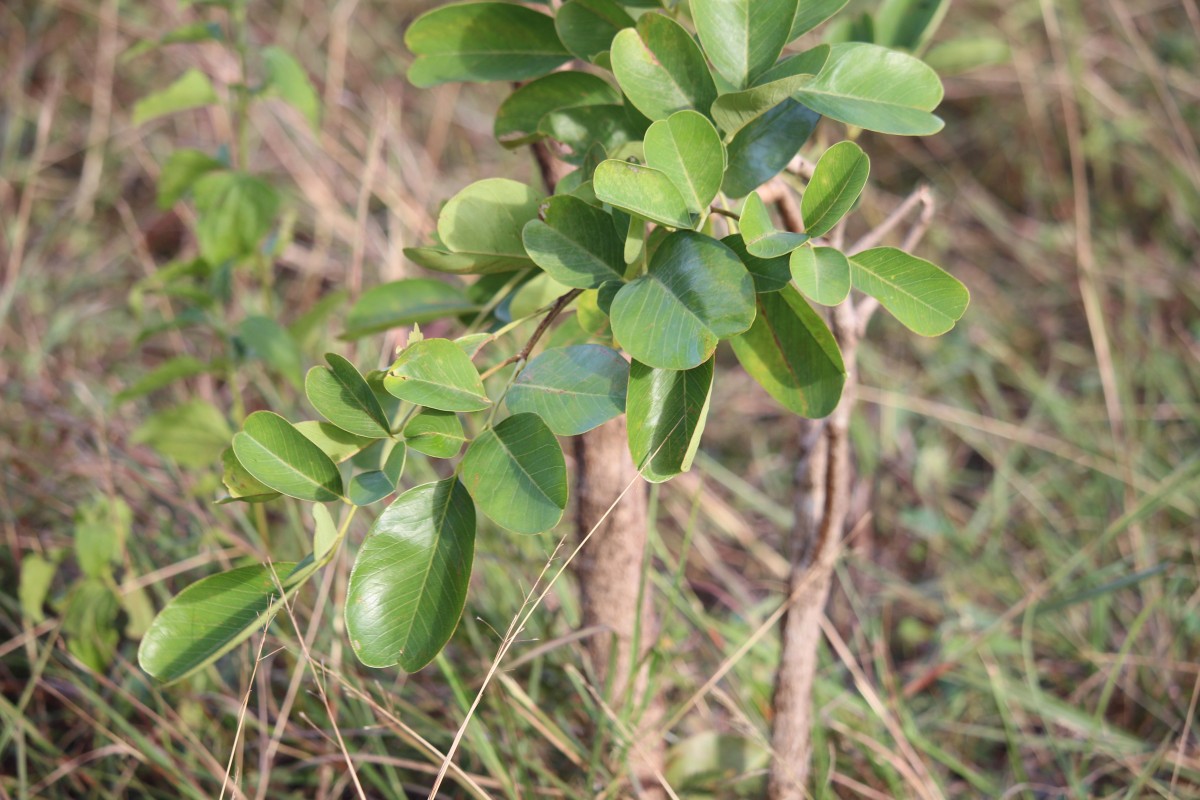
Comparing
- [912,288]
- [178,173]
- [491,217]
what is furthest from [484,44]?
[178,173]

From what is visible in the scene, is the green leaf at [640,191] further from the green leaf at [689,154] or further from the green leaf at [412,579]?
the green leaf at [412,579]

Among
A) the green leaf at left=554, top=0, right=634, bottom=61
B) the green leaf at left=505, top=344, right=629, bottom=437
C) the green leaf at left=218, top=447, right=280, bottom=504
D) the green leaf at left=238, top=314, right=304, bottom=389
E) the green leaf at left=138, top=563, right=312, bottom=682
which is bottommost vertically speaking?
the green leaf at left=238, top=314, right=304, bottom=389

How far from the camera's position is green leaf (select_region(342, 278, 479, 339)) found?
2.90ft

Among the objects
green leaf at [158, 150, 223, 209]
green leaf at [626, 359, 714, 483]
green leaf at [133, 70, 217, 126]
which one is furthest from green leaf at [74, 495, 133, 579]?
green leaf at [626, 359, 714, 483]

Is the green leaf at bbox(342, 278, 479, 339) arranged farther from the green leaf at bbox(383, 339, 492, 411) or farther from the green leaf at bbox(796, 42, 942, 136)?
the green leaf at bbox(796, 42, 942, 136)

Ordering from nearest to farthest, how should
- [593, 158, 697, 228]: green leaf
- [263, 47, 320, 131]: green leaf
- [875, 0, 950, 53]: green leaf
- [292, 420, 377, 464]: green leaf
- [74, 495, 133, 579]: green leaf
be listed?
[593, 158, 697, 228]: green leaf
[292, 420, 377, 464]: green leaf
[875, 0, 950, 53]: green leaf
[74, 495, 133, 579]: green leaf
[263, 47, 320, 131]: green leaf

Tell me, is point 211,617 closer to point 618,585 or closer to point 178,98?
point 618,585

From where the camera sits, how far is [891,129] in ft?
2.03

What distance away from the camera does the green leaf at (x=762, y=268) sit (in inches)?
23.6

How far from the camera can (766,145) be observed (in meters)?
0.65

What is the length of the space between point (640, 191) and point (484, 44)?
0.27m

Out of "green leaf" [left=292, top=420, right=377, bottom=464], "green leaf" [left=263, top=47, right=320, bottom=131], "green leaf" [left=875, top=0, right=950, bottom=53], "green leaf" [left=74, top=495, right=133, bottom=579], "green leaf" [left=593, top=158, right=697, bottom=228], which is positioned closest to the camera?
"green leaf" [left=593, top=158, right=697, bottom=228]

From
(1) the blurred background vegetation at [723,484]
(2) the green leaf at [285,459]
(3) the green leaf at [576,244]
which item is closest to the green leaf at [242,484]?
(2) the green leaf at [285,459]

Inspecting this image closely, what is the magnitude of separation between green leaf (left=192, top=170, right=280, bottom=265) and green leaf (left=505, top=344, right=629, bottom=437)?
0.73 meters
